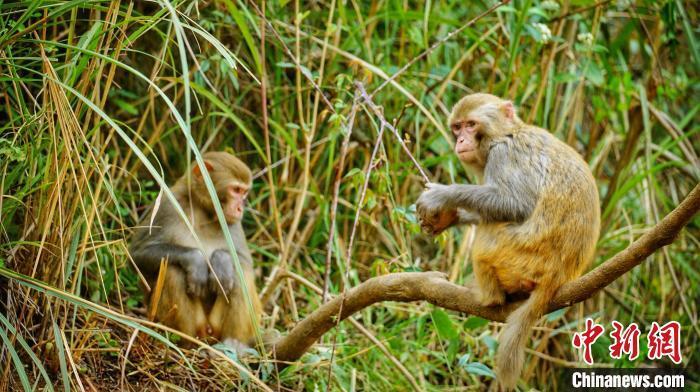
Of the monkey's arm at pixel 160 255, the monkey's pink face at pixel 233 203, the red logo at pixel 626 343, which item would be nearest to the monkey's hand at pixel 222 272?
the monkey's arm at pixel 160 255

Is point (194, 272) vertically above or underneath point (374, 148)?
underneath

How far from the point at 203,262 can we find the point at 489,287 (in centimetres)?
209

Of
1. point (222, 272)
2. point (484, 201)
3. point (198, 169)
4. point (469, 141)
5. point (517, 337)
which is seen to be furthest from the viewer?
point (198, 169)

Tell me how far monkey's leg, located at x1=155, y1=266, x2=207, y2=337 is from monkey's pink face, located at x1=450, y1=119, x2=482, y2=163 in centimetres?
202

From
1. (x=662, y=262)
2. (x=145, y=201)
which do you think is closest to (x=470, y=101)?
(x=145, y=201)

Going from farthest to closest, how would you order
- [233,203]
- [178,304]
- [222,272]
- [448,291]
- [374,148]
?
[233,203], [222,272], [178,304], [374,148], [448,291]

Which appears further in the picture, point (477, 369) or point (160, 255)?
point (160, 255)

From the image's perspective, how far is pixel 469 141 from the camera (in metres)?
4.66

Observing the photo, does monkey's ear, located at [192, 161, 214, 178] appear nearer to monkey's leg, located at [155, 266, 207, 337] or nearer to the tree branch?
monkey's leg, located at [155, 266, 207, 337]

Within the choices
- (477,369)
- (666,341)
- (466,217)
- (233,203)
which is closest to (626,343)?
(666,341)

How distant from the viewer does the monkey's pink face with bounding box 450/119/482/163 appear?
183 inches

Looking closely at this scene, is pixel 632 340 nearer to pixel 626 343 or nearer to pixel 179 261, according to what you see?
pixel 626 343

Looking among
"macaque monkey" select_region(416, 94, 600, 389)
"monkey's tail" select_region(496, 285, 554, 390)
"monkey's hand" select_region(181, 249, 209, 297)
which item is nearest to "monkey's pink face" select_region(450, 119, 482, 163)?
"macaque monkey" select_region(416, 94, 600, 389)

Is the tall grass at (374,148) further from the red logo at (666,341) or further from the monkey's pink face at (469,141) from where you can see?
the monkey's pink face at (469,141)
